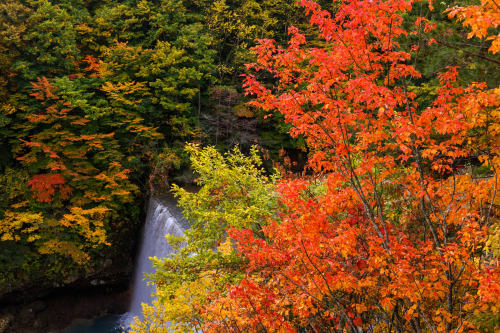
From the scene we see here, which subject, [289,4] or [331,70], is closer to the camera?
[331,70]

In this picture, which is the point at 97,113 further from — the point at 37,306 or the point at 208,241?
the point at 208,241

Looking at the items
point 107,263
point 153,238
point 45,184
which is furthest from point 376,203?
point 107,263

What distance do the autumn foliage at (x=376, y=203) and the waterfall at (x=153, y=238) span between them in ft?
24.4

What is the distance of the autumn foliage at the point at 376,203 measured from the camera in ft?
11.7

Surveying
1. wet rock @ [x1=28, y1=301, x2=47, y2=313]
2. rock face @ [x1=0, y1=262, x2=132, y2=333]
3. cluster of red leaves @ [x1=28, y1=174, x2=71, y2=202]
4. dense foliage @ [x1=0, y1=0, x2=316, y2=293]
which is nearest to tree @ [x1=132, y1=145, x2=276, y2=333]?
cluster of red leaves @ [x1=28, y1=174, x2=71, y2=202]

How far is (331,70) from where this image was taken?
3.95 meters

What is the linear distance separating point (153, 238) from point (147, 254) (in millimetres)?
1127

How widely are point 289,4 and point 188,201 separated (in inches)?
731

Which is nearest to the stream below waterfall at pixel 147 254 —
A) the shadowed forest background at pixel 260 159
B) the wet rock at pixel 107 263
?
the shadowed forest background at pixel 260 159

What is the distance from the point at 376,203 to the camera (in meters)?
4.64

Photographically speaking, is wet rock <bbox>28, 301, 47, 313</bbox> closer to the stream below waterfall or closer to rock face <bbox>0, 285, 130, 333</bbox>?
rock face <bbox>0, 285, 130, 333</bbox>

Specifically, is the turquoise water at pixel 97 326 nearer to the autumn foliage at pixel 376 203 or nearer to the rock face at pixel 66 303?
the rock face at pixel 66 303

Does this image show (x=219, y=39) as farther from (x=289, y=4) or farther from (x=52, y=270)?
(x=52, y=270)

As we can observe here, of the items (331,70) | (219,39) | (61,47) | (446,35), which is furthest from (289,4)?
(331,70)
